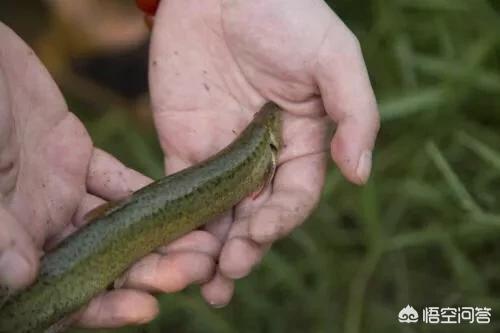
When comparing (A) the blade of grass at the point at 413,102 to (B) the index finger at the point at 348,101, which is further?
(A) the blade of grass at the point at 413,102

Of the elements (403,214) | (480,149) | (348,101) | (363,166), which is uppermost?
(348,101)

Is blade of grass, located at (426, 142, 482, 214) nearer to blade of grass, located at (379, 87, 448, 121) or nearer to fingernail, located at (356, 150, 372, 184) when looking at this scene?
blade of grass, located at (379, 87, 448, 121)

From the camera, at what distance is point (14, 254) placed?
1.98 meters

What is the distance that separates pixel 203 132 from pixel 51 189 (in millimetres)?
491

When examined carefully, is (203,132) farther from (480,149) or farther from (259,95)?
(480,149)

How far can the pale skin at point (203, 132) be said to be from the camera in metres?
2.34

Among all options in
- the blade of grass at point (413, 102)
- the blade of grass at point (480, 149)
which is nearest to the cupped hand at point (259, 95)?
the blade of grass at point (413, 102)

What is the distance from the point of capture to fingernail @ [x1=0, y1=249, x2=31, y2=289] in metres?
1.98

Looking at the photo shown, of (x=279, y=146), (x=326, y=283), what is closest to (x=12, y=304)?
(x=279, y=146)

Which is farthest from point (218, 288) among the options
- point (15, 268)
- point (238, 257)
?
point (15, 268)

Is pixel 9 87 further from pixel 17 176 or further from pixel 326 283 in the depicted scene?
pixel 326 283

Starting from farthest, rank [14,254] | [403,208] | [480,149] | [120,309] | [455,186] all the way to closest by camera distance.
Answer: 1. [403,208]
2. [480,149]
3. [455,186]
4. [120,309]
5. [14,254]

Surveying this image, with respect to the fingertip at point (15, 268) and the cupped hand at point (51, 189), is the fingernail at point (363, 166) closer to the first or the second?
the cupped hand at point (51, 189)

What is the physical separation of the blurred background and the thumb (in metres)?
1.20
